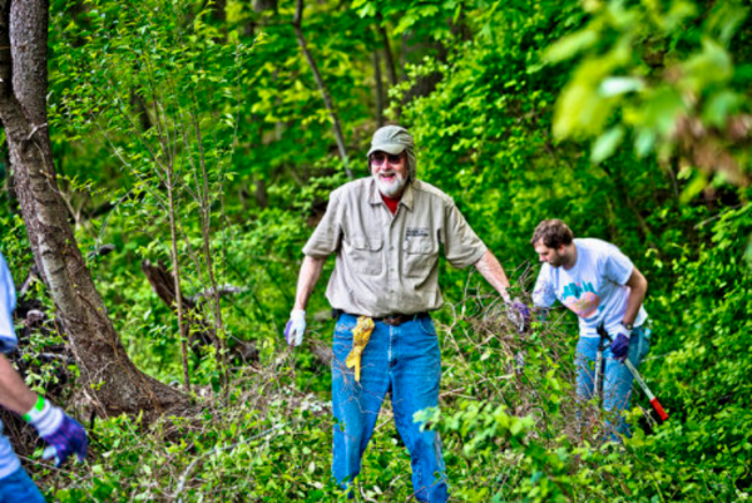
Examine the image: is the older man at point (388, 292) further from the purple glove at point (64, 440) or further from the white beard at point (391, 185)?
the purple glove at point (64, 440)

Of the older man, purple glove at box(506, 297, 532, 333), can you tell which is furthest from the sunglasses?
purple glove at box(506, 297, 532, 333)

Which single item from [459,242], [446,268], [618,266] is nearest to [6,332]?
[459,242]

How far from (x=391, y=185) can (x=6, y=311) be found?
2.08 metres

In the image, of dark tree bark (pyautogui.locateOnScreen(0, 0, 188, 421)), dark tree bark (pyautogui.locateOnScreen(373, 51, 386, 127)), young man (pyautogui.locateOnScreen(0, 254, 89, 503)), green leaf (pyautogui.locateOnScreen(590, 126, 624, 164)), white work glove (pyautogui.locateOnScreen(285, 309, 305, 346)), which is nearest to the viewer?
green leaf (pyautogui.locateOnScreen(590, 126, 624, 164))

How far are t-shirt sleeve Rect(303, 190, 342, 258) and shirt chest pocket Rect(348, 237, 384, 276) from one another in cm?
12

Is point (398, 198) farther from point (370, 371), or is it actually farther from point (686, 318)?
point (686, 318)

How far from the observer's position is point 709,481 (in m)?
4.03

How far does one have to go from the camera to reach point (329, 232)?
414cm

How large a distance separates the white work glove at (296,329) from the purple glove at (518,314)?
1110 mm

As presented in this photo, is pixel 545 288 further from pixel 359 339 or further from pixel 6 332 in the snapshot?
pixel 6 332

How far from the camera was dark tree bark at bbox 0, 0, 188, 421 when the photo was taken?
167 inches

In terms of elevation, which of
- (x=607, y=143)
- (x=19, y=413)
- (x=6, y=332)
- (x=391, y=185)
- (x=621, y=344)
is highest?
(x=607, y=143)

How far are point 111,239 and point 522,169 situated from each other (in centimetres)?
651

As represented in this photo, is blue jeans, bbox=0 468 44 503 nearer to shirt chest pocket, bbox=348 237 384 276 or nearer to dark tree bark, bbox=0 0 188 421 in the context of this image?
dark tree bark, bbox=0 0 188 421
